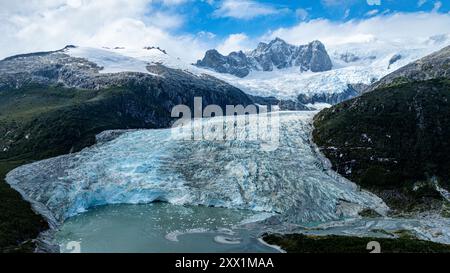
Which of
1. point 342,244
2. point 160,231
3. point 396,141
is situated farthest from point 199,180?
point 396,141

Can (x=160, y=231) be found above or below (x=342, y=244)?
below

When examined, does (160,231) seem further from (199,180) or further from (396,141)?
(396,141)

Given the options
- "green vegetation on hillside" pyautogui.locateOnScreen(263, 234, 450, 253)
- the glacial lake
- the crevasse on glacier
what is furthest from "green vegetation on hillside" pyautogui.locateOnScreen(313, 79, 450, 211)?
the glacial lake

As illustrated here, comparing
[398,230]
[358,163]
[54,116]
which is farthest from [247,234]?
[54,116]

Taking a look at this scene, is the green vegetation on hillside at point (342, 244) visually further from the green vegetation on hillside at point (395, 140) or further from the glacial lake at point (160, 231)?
the green vegetation on hillside at point (395, 140)

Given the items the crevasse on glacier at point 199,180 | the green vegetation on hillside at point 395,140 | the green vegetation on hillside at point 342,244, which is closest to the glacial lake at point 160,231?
the green vegetation on hillside at point 342,244
